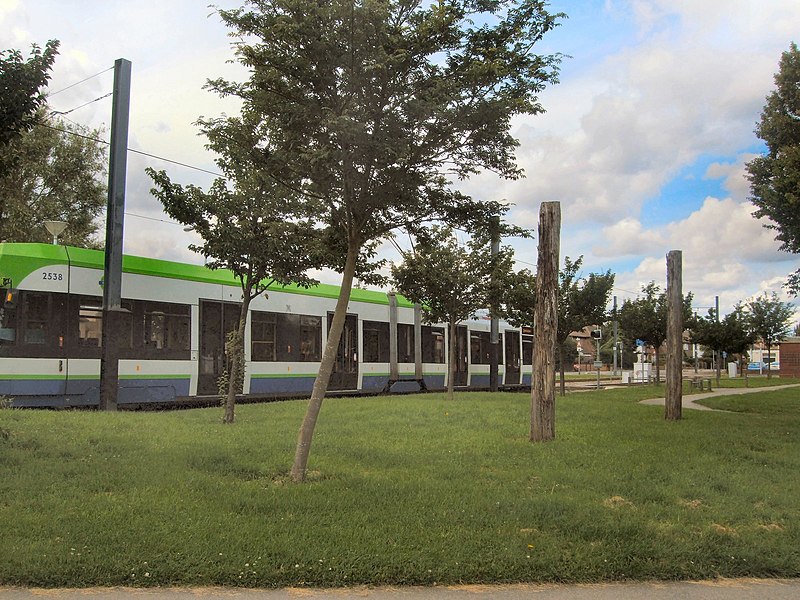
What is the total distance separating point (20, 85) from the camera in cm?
757

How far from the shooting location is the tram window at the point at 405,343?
23.9 m

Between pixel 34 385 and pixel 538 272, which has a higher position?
pixel 538 272

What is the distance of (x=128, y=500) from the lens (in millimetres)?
6473

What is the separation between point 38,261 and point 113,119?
3.35 m

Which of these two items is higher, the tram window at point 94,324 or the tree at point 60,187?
the tree at point 60,187

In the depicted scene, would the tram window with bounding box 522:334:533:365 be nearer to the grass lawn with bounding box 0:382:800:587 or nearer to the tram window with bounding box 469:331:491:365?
the tram window with bounding box 469:331:491:365

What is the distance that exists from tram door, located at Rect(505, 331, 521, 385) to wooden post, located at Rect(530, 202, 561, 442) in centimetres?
1875

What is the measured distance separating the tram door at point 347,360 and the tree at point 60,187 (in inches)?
417

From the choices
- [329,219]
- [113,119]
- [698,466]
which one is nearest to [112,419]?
[329,219]

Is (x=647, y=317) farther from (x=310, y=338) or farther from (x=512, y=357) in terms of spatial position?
(x=310, y=338)

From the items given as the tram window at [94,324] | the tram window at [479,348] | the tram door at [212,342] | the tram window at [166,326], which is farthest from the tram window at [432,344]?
the tram window at [94,324]

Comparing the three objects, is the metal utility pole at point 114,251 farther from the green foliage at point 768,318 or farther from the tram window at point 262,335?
the green foliage at point 768,318

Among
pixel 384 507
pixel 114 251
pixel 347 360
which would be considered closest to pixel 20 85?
pixel 384 507

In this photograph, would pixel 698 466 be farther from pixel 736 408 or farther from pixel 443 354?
pixel 443 354
